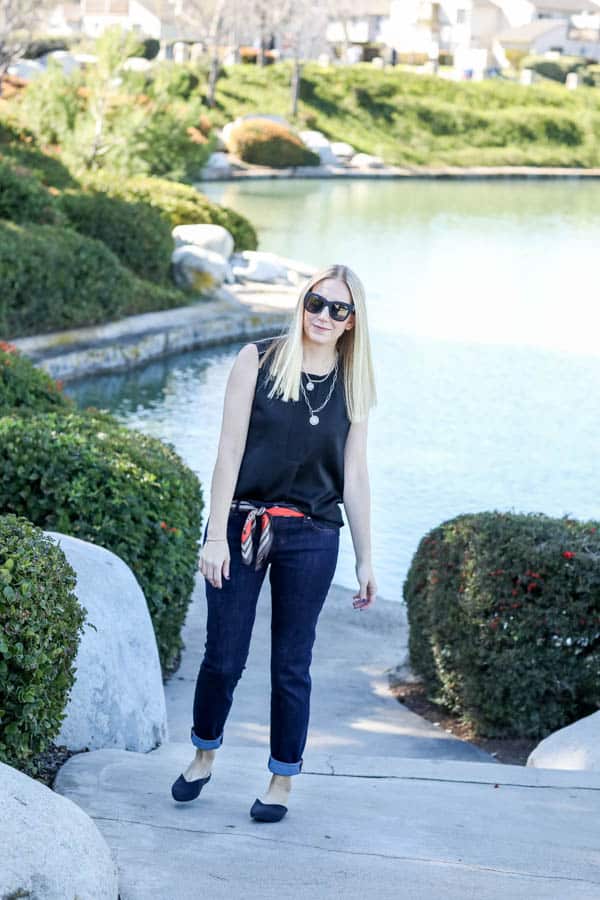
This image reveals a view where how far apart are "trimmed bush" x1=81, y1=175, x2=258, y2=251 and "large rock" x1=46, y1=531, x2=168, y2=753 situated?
1724cm

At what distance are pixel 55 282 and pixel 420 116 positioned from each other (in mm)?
43614

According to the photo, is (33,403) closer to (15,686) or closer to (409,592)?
(409,592)

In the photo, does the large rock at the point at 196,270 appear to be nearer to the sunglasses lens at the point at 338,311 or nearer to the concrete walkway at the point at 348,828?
the concrete walkway at the point at 348,828

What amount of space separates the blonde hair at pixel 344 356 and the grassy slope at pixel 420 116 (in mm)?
49066

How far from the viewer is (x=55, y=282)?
1630cm

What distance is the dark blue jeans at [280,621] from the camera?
394cm

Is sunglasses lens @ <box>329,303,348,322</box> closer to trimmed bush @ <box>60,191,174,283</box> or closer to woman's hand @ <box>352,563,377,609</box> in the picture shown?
woman's hand @ <box>352,563,377,609</box>

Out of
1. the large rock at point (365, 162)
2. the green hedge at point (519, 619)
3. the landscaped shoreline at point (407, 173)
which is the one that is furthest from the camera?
the large rock at point (365, 162)

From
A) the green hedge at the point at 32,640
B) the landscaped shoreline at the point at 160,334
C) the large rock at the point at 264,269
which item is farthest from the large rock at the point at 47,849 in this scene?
the large rock at the point at 264,269

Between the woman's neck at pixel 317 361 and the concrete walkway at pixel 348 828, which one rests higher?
the woman's neck at pixel 317 361

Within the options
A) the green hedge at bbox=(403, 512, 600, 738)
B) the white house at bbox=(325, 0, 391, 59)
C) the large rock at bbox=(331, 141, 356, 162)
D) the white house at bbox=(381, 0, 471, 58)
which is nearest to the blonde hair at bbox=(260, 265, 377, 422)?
the green hedge at bbox=(403, 512, 600, 738)

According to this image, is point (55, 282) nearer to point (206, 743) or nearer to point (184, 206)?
point (184, 206)

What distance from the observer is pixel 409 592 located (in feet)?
23.1

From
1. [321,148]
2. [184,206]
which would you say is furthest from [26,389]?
[321,148]
